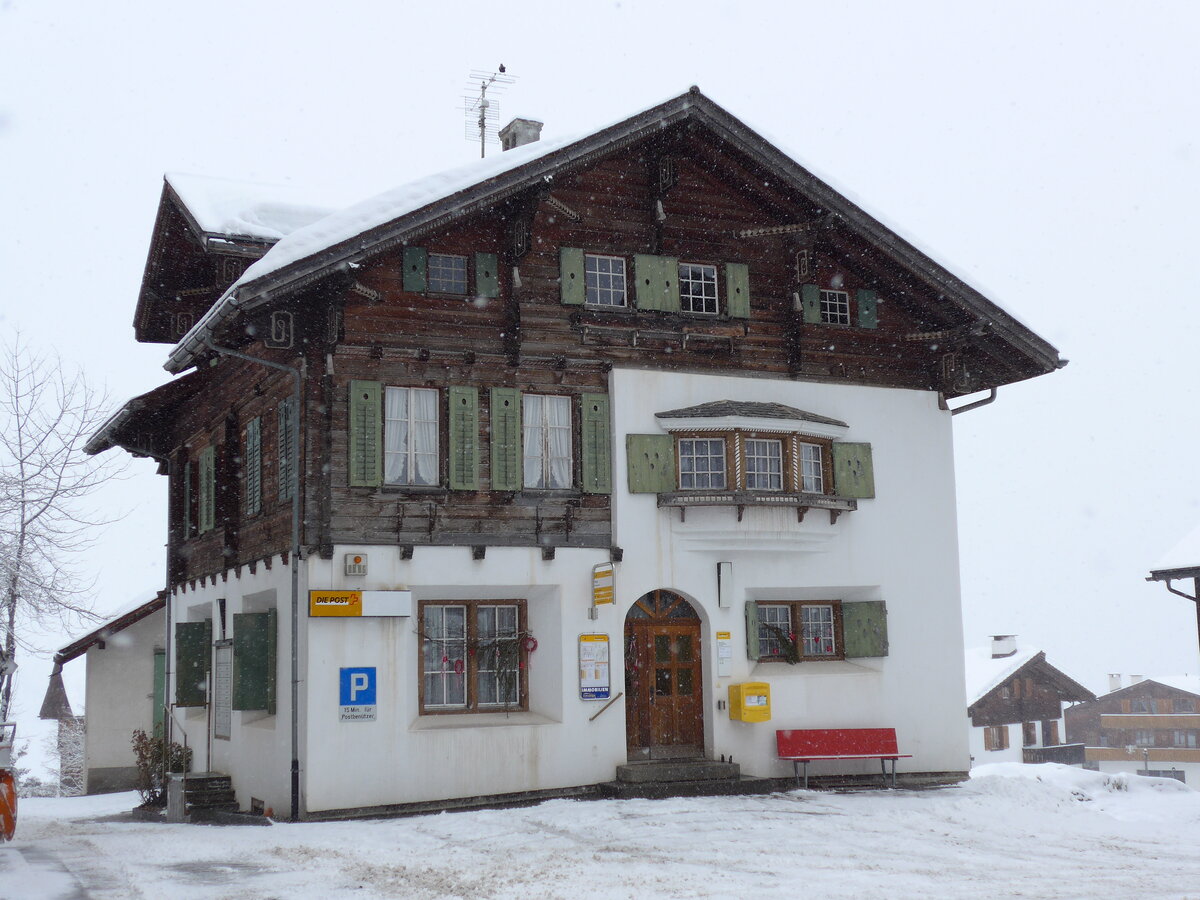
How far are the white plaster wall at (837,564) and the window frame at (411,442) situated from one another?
7.52 feet

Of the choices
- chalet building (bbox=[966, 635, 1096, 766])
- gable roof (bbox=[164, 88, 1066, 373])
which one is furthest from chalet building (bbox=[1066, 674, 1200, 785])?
gable roof (bbox=[164, 88, 1066, 373])

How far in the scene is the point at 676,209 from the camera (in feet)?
58.7

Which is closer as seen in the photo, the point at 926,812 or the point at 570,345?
the point at 926,812

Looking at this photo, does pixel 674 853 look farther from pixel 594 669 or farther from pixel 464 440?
pixel 464 440

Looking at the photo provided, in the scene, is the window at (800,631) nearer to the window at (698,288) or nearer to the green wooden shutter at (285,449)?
the window at (698,288)

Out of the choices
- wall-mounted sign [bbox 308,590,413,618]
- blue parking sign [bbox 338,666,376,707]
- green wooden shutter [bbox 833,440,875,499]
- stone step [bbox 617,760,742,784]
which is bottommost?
stone step [bbox 617,760,742,784]

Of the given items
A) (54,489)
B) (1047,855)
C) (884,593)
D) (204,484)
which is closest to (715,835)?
(1047,855)

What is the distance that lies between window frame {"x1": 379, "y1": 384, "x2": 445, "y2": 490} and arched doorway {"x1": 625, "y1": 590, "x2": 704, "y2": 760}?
321 centimetres

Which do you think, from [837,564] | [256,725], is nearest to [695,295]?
[837,564]

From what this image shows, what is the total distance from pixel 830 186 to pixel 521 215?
419cm

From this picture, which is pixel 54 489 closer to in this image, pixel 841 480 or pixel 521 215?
pixel 521 215

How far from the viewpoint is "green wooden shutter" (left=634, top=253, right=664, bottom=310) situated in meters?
17.3

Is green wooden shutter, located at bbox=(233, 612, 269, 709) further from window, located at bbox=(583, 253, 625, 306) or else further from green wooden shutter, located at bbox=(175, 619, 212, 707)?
window, located at bbox=(583, 253, 625, 306)

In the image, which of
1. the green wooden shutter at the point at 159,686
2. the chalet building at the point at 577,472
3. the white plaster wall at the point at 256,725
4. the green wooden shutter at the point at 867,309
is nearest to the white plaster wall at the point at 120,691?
the green wooden shutter at the point at 159,686
